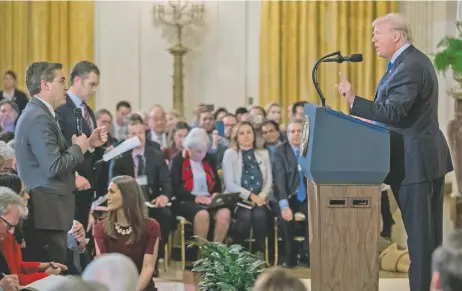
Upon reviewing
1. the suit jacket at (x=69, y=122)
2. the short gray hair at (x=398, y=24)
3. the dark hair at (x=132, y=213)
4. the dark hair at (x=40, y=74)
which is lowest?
the dark hair at (x=132, y=213)

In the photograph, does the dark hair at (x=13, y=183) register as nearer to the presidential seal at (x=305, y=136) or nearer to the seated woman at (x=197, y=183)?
the presidential seal at (x=305, y=136)

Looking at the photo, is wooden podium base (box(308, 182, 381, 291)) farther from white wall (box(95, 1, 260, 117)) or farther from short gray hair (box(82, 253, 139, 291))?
white wall (box(95, 1, 260, 117))

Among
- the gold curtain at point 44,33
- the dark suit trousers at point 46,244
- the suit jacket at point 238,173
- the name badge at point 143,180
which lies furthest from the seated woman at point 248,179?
the gold curtain at point 44,33

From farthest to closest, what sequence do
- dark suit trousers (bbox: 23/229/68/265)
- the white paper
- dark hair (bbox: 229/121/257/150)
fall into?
dark hair (bbox: 229/121/257/150) → the white paper → dark suit trousers (bbox: 23/229/68/265)

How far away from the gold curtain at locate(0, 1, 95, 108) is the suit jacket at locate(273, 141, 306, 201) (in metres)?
4.78

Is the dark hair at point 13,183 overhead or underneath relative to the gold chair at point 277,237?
overhead

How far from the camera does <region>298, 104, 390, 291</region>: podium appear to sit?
411 centimetres

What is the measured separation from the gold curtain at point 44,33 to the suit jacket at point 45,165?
697 cm

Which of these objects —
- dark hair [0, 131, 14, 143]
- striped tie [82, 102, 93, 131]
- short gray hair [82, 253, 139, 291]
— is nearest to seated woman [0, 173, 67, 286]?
striped tie [82, 102, 93, 131]

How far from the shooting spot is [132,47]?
11938 mm

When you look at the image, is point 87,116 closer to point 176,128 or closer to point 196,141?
point 196,141

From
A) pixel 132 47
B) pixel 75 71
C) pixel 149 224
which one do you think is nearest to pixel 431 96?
pixel 149 224

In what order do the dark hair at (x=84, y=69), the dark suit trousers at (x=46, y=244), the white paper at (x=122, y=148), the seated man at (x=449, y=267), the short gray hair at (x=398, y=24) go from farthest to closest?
the white paper at (x=122, y=148), the dark hair at (x=84, y=69), the dark suit trousers at (x=46, y=244), the short gray hair at (x=398, y=24), the seated man at (x=449, y=267)

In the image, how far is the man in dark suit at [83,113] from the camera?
18.2 feet
